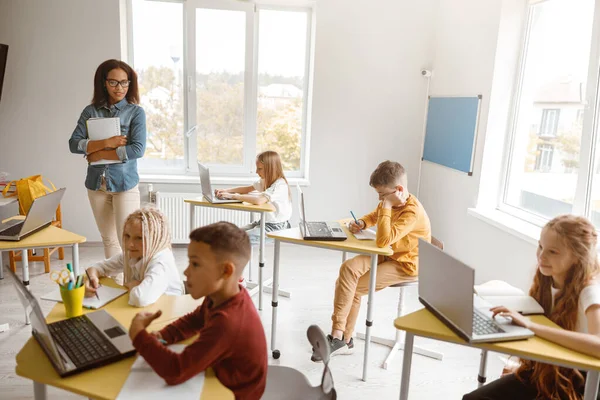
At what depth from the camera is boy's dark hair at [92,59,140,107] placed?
3008 millimetres

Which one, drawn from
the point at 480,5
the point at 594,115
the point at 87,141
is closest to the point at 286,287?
the point at 87,141

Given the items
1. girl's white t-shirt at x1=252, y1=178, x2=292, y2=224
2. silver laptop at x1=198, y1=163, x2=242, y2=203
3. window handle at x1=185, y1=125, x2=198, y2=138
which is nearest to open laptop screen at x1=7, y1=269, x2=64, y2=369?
silver laptop at x1=198, y1=163, x2=242, y2=203

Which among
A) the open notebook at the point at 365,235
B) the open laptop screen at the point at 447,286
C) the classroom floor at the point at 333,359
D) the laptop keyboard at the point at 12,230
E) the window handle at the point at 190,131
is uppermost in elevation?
the window handle at the point at 190,131

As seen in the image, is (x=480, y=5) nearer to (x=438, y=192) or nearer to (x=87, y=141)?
(x=438, y=192)

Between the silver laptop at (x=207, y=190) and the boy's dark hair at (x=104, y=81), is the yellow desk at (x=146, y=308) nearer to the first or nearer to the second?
the silver laptop at (x=207, y=190)

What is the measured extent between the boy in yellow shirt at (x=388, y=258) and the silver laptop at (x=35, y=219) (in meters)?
1.64

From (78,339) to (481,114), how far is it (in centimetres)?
337

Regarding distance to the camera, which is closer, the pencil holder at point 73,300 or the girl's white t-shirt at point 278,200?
the pencil holder at point 73,300

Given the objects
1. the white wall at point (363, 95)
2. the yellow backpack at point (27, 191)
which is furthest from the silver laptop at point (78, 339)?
the white wall at point (363, 95)

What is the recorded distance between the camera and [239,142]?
486 centimetres

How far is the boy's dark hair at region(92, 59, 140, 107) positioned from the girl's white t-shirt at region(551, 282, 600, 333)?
9.15 feet

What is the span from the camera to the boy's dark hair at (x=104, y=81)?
301cm

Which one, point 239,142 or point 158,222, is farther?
point 239,142

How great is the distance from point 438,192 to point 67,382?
151 inches
